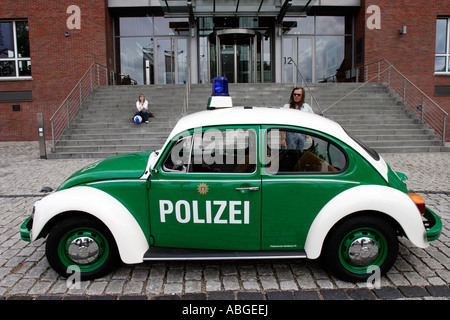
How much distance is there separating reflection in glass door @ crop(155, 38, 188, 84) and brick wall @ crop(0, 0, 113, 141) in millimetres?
3561

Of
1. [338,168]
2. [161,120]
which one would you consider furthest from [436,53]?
[338,168]

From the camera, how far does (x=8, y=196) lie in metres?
6.70

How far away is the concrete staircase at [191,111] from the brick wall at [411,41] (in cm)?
311

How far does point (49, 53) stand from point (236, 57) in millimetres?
9462

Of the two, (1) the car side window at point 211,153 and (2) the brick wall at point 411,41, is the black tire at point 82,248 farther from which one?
(2) the brick wall at point 411,41

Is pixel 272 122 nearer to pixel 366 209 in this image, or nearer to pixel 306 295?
pixel 366 209

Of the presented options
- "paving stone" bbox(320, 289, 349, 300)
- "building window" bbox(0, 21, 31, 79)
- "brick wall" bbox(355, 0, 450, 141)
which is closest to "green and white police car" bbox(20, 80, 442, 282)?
"paving stone" bbox(320, 289, 349, 300)

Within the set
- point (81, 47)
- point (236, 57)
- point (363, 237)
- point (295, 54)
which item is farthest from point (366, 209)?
point (295, 54)

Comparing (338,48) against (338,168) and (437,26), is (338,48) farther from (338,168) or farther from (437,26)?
(338,168)

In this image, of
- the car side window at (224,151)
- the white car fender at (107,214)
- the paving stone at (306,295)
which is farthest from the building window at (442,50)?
the white car fender at (107,214)

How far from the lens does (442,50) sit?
18.7 metres

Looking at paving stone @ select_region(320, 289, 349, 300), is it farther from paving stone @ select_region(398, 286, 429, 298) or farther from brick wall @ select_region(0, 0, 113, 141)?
brick wall @ select_region(0, 0, 113, 141)

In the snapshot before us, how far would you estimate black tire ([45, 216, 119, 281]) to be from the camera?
3289 millimetres
